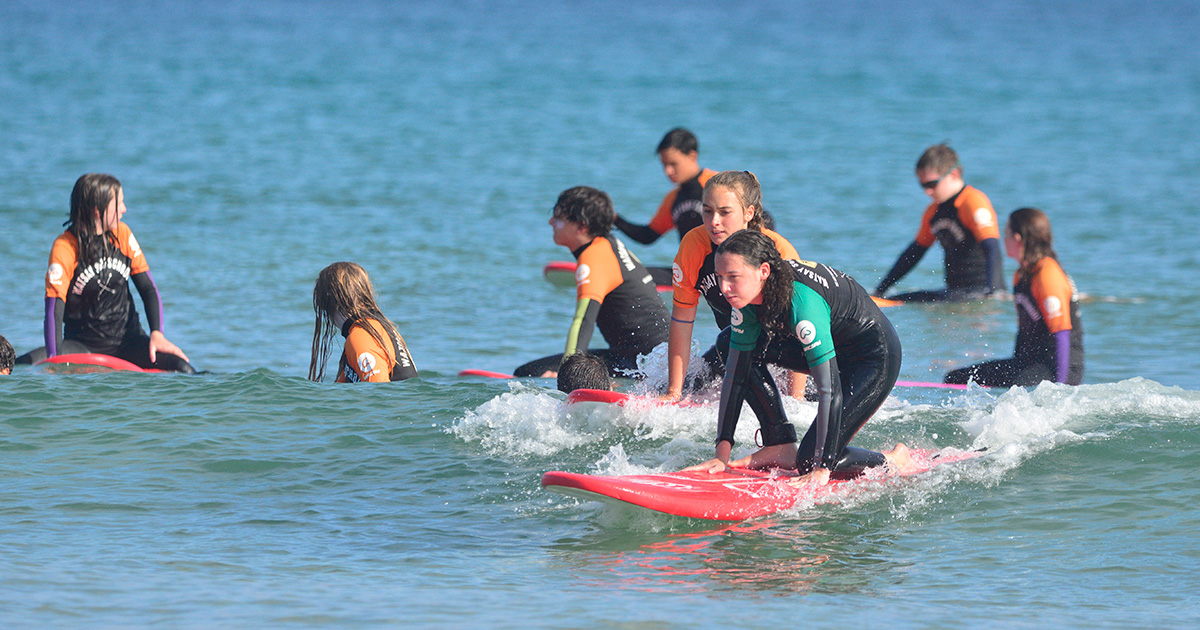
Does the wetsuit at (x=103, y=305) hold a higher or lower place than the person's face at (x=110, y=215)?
lower

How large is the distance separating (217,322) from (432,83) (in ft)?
84.7

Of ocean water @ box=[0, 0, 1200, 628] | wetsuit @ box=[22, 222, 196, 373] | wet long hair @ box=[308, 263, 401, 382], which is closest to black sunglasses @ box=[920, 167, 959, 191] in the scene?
ocean water @ box=[0, 0, 1200, 628]

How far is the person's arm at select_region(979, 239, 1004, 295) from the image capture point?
1188cm

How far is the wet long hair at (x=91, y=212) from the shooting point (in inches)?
341

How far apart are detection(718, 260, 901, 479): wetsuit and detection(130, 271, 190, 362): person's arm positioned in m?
4.66

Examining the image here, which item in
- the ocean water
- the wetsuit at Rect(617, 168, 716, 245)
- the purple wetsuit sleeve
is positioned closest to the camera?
the ocean water

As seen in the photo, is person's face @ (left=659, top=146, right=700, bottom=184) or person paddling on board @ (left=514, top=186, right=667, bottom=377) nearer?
person paddling on board @ (left=514, top=186, right=667, bottom=377)

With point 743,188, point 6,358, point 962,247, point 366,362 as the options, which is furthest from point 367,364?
point 962,247

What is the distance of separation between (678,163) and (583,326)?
9.77 ft

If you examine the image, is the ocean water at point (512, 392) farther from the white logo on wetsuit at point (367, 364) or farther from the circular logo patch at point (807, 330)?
the circular logo patch at point (807, 330)

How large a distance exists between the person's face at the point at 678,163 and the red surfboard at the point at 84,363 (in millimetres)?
4358

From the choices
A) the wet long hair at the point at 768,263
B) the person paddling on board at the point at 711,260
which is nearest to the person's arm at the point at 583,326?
the person paddling on board at the point at 711,260

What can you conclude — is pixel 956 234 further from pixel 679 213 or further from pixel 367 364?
pixel 367 364

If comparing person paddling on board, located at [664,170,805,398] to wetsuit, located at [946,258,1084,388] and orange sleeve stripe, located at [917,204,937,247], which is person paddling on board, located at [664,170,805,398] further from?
orange sleeve stripe, located at [917,204,937,247]
